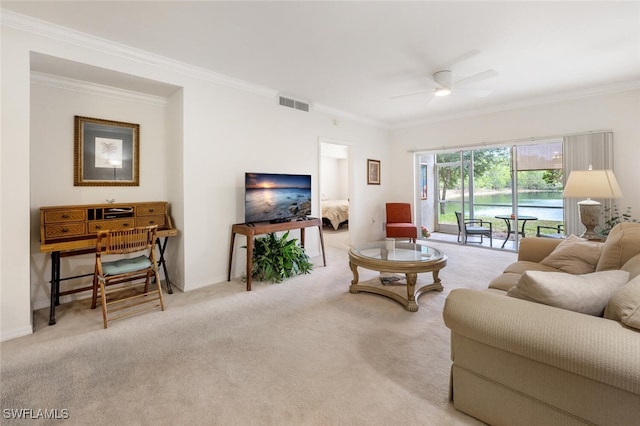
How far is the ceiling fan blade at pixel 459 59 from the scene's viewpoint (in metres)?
3.09

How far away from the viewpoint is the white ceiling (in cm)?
238

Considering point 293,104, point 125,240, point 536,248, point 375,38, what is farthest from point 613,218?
point 125,240

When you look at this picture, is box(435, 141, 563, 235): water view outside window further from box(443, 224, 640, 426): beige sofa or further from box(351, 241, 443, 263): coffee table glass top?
box(443, 224, 640, 426): beige sofa

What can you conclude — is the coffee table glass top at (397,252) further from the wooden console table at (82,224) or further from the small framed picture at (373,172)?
the small framed picture at (373,172)

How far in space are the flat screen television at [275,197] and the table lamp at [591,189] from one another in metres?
3.32

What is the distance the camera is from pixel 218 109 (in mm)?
3732

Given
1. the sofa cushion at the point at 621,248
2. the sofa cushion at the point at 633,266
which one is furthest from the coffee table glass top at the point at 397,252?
the sofa cushion at the point at 633,266

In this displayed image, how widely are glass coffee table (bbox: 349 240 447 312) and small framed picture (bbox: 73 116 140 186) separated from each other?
2.93m

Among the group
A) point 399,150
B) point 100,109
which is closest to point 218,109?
point 100,109

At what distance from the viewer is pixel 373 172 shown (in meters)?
6.43

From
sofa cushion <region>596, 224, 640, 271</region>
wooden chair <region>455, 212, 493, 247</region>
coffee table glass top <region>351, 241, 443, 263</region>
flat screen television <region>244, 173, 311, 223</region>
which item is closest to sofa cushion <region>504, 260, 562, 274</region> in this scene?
sofa cushion <region>596, 224, 640, 271</region>

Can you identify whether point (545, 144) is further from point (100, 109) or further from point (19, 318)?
point (19, 318)

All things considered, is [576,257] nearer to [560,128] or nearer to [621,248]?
[621,248]

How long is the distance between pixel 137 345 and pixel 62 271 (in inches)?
66.4
